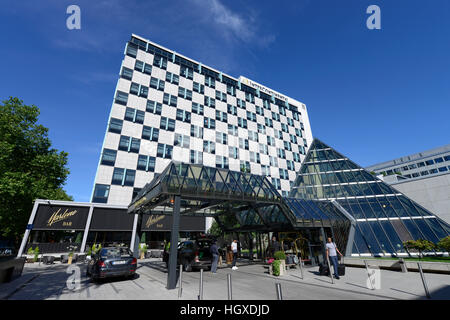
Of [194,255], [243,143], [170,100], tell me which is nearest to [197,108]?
[170,100]

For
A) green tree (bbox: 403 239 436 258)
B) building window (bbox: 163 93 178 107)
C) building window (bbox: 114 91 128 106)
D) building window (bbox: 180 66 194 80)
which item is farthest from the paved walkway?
building window (bbox: 180 66 194 80)

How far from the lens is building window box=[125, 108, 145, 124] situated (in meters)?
32.2

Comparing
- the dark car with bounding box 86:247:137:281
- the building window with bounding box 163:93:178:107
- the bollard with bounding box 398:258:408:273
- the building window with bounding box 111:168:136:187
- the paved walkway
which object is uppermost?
the building window with bounding box 163:93:178:107

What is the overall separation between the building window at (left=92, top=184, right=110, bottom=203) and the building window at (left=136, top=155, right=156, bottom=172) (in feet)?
17.3

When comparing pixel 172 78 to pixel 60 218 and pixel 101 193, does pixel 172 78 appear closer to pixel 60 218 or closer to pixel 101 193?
pixel 101 193

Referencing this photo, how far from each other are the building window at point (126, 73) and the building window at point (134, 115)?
6232mm

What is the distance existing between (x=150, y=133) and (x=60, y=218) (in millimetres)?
17012

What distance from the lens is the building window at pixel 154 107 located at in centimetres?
3500

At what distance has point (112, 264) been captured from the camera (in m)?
9.27

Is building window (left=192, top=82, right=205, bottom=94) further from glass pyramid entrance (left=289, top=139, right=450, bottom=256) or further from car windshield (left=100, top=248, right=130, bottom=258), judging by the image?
car windshield (left=100, top=248, right=130, bottom=258)

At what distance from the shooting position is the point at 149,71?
37.4 metres

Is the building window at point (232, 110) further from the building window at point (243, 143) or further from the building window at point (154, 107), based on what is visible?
the building window at point (154, 107)
